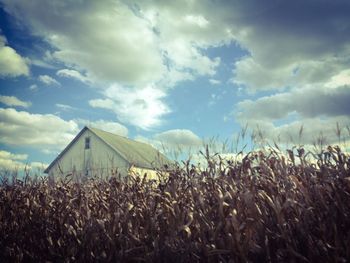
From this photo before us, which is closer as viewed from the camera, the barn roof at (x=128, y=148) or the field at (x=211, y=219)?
the field at (x=211, y=219)

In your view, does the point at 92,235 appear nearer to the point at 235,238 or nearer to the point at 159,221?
the point at 159,221

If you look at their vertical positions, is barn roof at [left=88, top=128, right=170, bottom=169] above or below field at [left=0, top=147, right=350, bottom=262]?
above

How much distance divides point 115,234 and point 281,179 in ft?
5.73

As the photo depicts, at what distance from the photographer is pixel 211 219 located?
2.79 m

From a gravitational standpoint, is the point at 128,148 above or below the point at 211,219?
above

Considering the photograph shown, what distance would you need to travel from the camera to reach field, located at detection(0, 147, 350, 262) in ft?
7.47

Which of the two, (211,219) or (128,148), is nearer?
(211,219)

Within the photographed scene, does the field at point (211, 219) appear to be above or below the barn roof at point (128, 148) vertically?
Answer: below

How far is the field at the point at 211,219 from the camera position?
228cm

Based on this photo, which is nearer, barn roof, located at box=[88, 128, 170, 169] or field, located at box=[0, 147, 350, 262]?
field, located at box=[0, 147, 350, 262]

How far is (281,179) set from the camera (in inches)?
114

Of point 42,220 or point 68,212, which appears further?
point 42,220

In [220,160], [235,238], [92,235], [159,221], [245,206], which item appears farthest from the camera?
[220,160]

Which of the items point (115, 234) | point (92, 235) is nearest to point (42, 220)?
point (92, 235)
